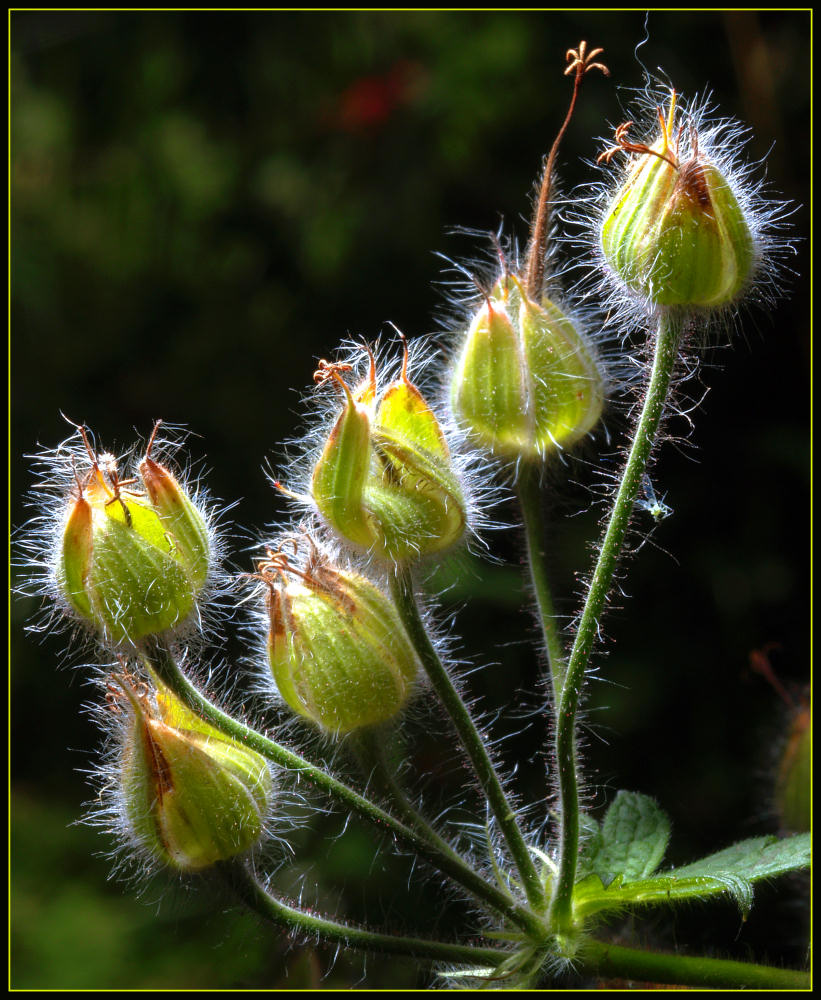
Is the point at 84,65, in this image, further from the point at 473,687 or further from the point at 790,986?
the point at 790,986

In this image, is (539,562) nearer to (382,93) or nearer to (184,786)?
(184,786)

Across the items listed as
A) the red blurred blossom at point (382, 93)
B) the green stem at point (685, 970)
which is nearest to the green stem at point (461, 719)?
the green stem at point (685, 970)

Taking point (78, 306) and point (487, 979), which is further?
point (78, 306)

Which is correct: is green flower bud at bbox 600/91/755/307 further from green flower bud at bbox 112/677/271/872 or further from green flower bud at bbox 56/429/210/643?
green flower bud at bbox 112/677/271/872

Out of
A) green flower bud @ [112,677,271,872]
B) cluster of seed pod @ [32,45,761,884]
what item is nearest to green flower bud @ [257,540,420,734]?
cluster of seed pod @ [32,45,761,884]

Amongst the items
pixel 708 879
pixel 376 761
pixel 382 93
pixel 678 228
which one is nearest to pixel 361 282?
pixel 382 93

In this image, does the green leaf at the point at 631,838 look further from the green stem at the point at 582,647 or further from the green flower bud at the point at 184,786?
the green flower bud at the point at 184,786

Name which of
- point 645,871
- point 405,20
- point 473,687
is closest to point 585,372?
point 645,871
